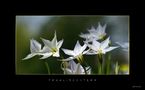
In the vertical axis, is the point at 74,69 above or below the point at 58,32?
below

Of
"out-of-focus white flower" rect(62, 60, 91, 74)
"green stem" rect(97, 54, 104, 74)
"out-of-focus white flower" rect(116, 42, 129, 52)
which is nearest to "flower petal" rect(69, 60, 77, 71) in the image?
"out-of-focus white flower" rect(62, 60, 91, 74)

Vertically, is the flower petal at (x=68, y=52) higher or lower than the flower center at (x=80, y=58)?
higher

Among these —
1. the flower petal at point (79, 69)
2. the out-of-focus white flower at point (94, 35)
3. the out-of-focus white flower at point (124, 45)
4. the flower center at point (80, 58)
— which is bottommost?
the flower petal at point (79, 69)

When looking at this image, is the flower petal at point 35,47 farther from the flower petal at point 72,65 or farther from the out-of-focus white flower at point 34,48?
the flower petal at point 72,65

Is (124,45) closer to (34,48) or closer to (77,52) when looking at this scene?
(77,52)

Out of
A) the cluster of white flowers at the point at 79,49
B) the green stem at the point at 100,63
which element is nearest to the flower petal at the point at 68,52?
the cluster of white flowers at the point at 79,49

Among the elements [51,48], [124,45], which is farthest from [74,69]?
Result: [124,45]
